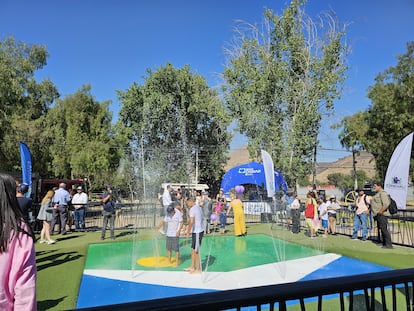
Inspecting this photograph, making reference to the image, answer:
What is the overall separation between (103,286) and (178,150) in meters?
37.0

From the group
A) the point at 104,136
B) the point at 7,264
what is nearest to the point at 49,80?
the point at 104,136

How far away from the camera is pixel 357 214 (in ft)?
42.5

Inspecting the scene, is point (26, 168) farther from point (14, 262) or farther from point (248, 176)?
point (248, 176)

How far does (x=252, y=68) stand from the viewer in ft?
97.9

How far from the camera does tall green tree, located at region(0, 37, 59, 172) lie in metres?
23.9

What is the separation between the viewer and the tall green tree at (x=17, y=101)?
2392 cm

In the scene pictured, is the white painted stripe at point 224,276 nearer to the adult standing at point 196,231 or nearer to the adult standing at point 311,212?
the adult standing at point 196,231

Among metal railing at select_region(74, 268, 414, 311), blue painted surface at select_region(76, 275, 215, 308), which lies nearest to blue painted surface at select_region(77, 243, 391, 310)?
A: blue painted surface at select_region(76, 275, 215, 308)

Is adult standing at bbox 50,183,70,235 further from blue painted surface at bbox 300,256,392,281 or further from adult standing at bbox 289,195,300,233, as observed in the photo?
blue painted surface at bbox 300,256,392,281

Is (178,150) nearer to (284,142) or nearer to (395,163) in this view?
(284,142)

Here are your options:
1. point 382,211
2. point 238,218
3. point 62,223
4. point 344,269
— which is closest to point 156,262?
point 344,269

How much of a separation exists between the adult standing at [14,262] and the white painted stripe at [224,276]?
19.0 feet

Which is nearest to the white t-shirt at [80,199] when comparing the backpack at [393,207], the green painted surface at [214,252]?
the green painted surface at [214,252]

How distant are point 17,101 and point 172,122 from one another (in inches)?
730
